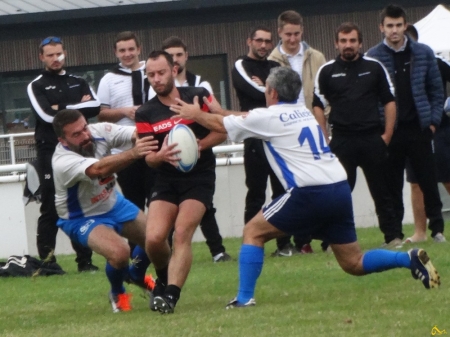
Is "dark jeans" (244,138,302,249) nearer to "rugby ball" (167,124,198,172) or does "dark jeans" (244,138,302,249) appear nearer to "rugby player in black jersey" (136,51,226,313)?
"rugby player in black jersey" (136,51,226,313)

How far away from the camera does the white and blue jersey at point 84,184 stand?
869cm

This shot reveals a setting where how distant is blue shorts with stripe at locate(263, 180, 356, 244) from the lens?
25.3 feet

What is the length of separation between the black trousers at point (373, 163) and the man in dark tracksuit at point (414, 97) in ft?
0.48

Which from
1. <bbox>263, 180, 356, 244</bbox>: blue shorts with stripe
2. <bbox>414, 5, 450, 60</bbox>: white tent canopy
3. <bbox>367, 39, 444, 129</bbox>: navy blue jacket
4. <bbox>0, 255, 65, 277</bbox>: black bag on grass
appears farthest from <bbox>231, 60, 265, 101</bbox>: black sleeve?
<bbox>414, 5, 450, 60</bbox>: white tent canopy

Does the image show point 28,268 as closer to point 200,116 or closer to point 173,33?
point 200,116

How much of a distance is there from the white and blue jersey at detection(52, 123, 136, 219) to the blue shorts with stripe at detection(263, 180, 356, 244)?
62.5 inches

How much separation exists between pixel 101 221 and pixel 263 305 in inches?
63.8

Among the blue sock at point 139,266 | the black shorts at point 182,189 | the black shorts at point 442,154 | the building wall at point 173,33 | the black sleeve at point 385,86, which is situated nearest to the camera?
the black shorts at point 182,189

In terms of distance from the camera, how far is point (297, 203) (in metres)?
7.73

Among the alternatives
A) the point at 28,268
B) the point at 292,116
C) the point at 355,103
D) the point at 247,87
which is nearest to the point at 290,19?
the point at 247,87

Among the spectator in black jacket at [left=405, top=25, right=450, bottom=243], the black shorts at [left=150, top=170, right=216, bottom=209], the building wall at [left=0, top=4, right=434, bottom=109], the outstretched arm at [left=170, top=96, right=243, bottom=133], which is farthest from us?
the building wall at [left=0, top=4, right=434, bottom=109]

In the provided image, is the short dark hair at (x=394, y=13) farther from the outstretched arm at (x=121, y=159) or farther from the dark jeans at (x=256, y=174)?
the outstretched arm at (x=121, y=159)

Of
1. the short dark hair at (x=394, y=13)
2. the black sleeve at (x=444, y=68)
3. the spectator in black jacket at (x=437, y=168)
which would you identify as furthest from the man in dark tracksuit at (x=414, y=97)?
the black sleeve at (x=444, y=68)

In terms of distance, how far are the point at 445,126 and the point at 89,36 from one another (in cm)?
1253
